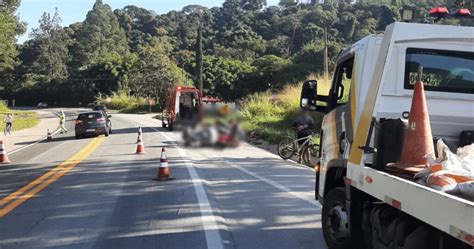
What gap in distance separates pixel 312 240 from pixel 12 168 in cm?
1228

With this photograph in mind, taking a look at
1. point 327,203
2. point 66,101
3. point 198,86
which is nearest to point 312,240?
point 327,203

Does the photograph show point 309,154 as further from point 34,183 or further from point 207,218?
point 207,218

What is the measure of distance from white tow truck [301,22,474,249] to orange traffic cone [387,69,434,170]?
0.13 m

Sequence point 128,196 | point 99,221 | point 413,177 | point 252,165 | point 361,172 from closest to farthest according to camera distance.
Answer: point 413,177, point 361,172, point 99,221, point 128,196, point 252,165

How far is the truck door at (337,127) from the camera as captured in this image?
5961 millimetres

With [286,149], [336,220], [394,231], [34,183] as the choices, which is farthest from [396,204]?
[286,149]

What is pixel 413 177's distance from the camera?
449 cm

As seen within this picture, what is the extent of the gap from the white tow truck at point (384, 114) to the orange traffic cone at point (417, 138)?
0.13 meters

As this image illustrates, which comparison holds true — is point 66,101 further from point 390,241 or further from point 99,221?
point 390,241

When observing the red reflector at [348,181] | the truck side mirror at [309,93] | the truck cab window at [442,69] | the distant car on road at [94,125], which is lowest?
the distant car on road at [94,125]

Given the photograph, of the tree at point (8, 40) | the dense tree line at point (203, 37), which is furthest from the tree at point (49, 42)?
the tree at point (8, 40)

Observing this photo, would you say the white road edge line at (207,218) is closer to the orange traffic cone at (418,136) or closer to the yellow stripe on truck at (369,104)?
the yellow stripe on truck at (369,104)

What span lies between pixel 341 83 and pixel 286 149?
36.1 feet

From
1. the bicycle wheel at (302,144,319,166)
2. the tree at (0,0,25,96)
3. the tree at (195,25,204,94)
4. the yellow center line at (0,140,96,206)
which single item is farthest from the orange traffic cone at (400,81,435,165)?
the tree at (0,0,25,96)
